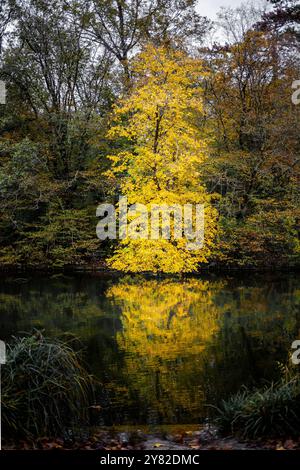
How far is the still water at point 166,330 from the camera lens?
25.0 feet

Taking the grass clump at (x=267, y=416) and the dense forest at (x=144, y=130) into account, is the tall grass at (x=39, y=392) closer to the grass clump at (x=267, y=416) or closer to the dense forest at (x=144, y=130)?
the grass clump at (x=267, y=416)

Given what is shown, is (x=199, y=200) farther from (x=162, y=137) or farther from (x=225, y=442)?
(x=225, y=442)

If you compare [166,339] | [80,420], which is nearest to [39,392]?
[80,420]

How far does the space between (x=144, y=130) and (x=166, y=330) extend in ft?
32.4

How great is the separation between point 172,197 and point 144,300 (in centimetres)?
455

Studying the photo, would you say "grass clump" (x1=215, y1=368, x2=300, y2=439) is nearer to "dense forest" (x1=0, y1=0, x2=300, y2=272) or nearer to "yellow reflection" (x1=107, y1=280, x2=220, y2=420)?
"yellow reflection" (x1=107, y1=280, x2=220, y2=420)

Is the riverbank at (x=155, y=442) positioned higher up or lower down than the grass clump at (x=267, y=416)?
lower down

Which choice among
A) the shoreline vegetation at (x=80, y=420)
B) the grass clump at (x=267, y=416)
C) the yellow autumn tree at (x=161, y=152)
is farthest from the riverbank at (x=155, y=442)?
the yellow autumn tree at (x=161, y=152)

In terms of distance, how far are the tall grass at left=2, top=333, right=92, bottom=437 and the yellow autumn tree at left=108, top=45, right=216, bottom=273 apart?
12727 mm

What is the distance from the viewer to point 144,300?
1605 centimetres

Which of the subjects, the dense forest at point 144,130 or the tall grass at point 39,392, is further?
the dense forest at point 144,130

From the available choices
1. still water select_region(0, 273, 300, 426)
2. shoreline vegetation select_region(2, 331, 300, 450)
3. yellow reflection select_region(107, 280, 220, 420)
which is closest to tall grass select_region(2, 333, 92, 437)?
shoreline vegetation select_region(2, 331, 300, 450)

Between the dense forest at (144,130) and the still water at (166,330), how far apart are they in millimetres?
2458
